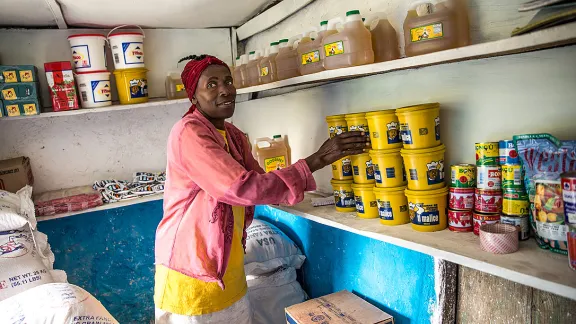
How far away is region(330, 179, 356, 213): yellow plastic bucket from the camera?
6.99 feet

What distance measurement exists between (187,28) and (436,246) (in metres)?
2.82

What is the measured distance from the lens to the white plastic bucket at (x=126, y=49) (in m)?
3.00

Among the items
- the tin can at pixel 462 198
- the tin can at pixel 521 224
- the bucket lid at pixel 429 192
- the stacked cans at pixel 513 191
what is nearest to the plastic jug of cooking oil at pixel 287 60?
the bucket lid at pixel 429 192

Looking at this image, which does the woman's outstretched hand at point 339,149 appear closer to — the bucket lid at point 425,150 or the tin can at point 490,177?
the bucket lid at point 425,150

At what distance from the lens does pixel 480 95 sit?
1677 mm

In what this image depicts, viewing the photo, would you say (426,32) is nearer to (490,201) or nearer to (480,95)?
(480,95)

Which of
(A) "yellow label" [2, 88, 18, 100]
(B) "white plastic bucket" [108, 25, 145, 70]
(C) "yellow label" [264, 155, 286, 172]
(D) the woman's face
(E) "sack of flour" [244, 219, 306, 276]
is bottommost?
(E) "sack of flour" [244, 219, 306, 276]

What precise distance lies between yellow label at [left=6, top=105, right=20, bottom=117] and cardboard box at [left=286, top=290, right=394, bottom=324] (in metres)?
2.13

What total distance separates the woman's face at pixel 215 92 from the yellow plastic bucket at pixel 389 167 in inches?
29.7

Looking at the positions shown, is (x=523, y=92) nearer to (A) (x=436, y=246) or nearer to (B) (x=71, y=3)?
(A) (x=436, y=246)

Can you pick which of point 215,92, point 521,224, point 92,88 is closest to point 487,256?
point 521,224

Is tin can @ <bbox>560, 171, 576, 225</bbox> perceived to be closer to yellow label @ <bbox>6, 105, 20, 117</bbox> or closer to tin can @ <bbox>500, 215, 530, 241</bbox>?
tin can @ <bbox>500, 215, 530, 241</bbox>

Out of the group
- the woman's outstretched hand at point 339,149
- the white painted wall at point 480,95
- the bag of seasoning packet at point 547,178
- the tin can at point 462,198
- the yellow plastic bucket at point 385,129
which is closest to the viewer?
the bag of seasoning packet at point 547,178

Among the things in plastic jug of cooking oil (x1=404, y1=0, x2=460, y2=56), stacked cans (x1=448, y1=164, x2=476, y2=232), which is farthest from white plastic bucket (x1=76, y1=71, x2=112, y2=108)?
stacked cans (x1=448, y1=164, x2=476, y2=232)
